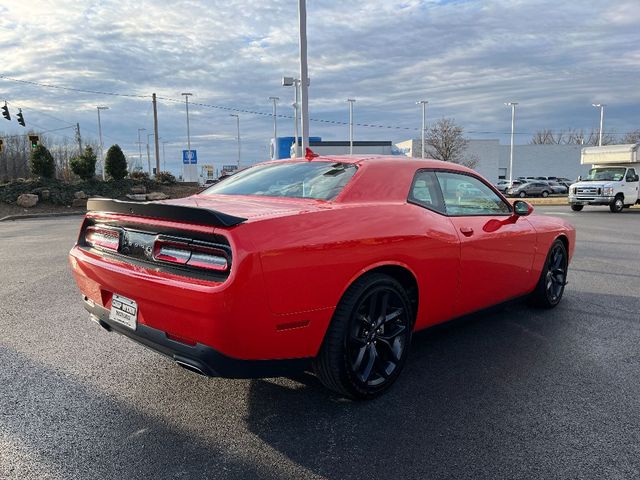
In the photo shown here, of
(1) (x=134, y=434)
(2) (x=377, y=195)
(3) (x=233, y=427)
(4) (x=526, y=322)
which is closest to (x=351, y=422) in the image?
(3) (x=233, y=427)

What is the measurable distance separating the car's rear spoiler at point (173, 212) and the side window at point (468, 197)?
6.34 ft

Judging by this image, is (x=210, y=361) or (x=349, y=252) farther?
(x=349, y=252)

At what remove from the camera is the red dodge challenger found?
2.51 m

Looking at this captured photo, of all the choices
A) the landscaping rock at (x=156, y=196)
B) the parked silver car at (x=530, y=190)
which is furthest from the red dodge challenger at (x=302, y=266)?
the parked silver car at (x=530, y=190)

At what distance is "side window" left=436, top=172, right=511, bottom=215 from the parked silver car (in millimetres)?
42966

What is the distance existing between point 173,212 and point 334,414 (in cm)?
151

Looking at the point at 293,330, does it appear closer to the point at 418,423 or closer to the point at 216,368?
the point at 216,368

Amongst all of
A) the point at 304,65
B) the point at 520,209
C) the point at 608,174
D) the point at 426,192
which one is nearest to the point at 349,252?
the point at 426,192

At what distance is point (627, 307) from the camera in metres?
5.34

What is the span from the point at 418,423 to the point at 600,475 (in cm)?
91

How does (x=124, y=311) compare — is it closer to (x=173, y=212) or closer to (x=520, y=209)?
(x=173, y=212)

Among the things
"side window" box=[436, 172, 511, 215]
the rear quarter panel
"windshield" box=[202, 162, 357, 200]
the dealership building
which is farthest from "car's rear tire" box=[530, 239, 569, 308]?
the dealership building

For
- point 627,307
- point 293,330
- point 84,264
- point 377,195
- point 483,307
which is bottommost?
point 627,307

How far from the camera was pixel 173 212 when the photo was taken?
274cm
